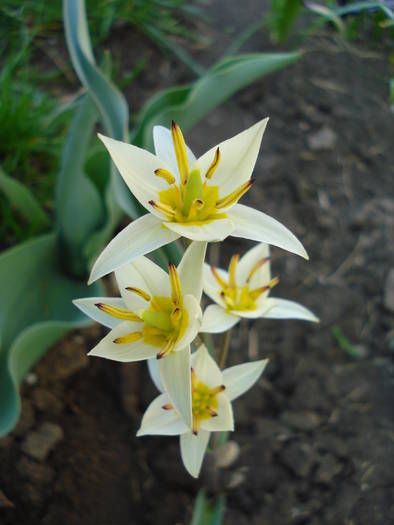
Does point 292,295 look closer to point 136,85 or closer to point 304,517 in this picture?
point 304,517

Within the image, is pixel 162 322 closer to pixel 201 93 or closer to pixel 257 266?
pixel 257 266

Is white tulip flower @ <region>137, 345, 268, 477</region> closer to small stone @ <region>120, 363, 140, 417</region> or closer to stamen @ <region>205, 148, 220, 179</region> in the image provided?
stamen @ <region>205, 148, 220, 179</region>

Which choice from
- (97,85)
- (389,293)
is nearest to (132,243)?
(97,85)

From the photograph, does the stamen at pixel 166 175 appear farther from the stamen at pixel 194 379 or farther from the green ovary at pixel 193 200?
the stamen at pixel 194 379

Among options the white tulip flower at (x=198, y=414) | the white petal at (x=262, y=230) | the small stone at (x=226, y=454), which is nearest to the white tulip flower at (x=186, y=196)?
the white petal at (x=262, y=230)

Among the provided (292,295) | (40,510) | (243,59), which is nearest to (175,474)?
(40,510)
